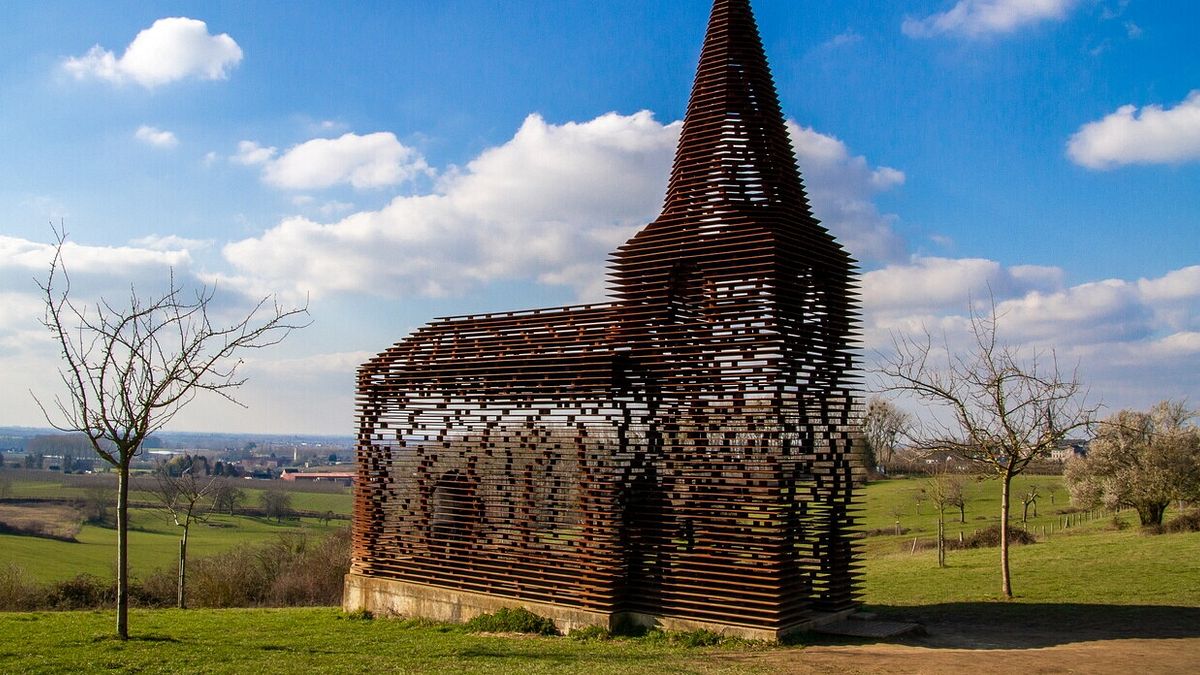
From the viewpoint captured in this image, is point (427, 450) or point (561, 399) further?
point (427, 450)

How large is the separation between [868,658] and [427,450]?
9687 millimetres

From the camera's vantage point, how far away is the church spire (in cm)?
1516

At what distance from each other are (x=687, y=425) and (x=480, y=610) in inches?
217

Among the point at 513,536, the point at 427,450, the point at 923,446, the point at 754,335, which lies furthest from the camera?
the point at 923,446

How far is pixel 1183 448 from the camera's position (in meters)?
34.1

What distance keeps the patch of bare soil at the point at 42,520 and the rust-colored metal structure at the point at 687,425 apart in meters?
43.6

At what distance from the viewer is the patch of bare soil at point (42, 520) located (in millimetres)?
49719

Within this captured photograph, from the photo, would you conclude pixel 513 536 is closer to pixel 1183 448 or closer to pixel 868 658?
pixel 868 658

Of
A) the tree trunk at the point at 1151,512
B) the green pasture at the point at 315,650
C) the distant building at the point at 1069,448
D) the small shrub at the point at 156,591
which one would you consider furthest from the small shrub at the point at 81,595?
the tree trunk at the point at 1151,512

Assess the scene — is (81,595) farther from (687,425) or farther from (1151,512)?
(1151,512)

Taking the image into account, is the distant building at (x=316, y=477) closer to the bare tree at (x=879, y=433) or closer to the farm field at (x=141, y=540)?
the farm field at (x=141, y=540)

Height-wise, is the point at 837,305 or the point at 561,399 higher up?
the point at 837,305

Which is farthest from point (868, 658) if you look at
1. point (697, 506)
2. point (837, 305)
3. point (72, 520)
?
point (72, 520)

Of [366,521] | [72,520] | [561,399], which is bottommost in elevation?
[72,520]
